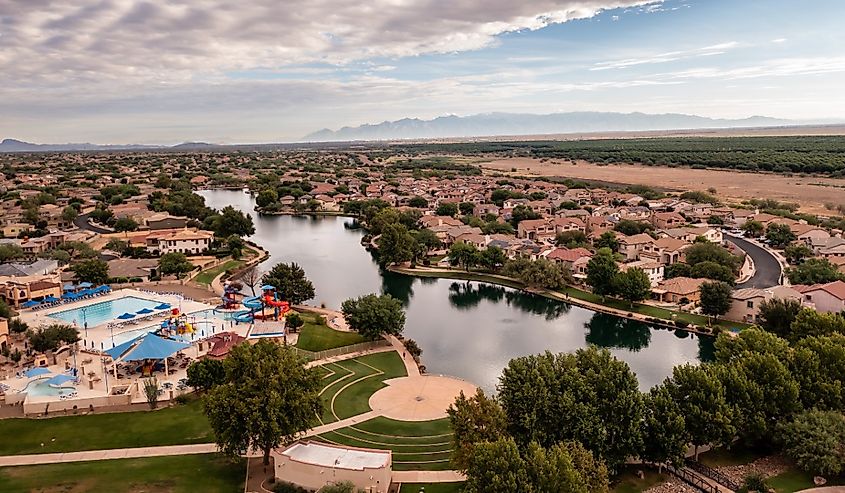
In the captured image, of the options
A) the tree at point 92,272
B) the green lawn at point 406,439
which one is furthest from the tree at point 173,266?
the green lawn at point 406,439

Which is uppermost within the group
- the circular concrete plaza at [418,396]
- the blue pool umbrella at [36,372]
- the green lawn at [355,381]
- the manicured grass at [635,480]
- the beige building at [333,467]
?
the blue pool umbrella at [36,372]

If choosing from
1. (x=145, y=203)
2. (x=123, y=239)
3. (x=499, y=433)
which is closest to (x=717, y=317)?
(x=499, y=433)

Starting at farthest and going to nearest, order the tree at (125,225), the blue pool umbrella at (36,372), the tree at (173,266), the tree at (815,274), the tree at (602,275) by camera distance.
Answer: the tree at (125,225) → the tree at (173,266) → the tree at (602,275) → the tree at (815,274) → the blue pool umbrella at (36,372)

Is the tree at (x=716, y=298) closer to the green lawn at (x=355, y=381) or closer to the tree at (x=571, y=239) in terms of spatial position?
the green lawn at (x=355, y=381)

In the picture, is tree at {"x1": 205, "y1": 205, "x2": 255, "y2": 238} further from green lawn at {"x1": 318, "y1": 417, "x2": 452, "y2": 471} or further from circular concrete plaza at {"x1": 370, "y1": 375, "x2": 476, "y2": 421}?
green lawn at {"x1": 318, "y1": 417, "x2": 452, "y2": 471}

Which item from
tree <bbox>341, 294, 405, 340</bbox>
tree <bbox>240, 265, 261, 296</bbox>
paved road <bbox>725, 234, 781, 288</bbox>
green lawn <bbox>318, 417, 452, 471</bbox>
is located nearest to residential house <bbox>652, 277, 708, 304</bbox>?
paved road <bbox>725, 234, 781, 288</bbox>

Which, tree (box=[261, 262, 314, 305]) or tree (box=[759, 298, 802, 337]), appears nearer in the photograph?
Result: tree (box=[759, 298, 802, 337])

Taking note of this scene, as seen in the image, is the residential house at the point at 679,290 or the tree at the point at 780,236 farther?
the tree at the point at 780,236
